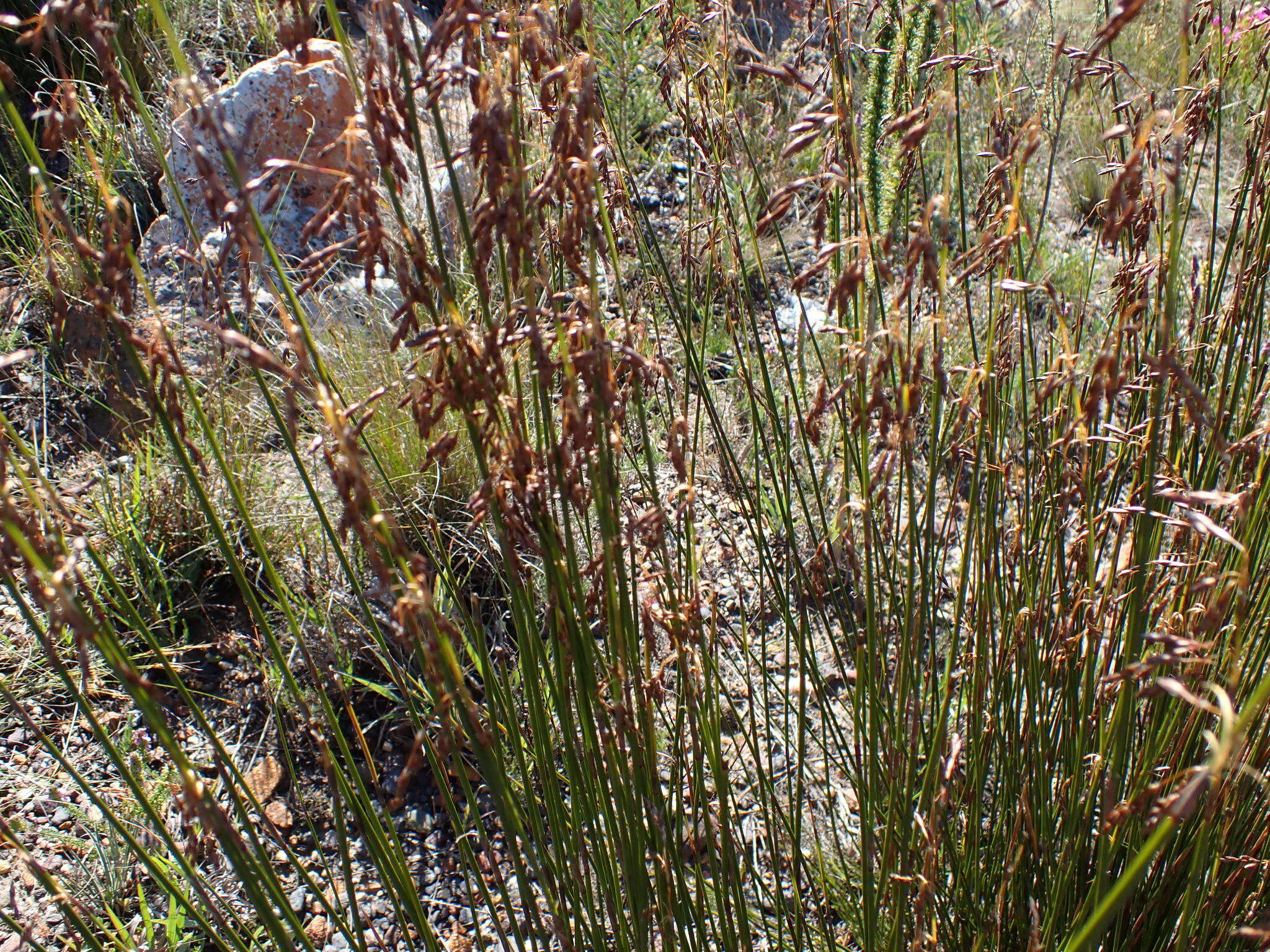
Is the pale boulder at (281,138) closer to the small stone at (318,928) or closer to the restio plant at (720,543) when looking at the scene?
the restio plant at (720,543)

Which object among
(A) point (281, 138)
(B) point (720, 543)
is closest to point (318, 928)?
(B) point (720, 543)

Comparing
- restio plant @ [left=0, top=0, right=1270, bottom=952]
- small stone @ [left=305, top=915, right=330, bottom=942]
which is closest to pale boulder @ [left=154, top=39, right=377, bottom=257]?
restio plant @ [left=0, top=0, right=1270, bottom=952]

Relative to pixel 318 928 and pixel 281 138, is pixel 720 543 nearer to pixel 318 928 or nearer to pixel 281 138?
pixel 318 928

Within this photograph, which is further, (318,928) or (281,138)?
(281,138)

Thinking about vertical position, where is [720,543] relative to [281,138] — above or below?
below

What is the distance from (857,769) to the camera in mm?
1141

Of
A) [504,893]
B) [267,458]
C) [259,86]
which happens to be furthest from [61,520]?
[259,86]

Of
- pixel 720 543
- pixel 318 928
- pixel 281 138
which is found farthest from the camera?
pixel 281 138

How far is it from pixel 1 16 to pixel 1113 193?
0.87 metres

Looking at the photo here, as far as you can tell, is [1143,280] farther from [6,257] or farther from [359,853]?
[6,257]

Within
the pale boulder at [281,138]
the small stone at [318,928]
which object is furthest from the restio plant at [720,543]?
the pale boulder at [281,138]

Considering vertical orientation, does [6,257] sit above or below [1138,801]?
above

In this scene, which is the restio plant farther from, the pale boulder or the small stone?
the pale boulder

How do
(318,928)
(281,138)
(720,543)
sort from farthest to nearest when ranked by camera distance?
(281,138) → (318,928) → (720,543)
